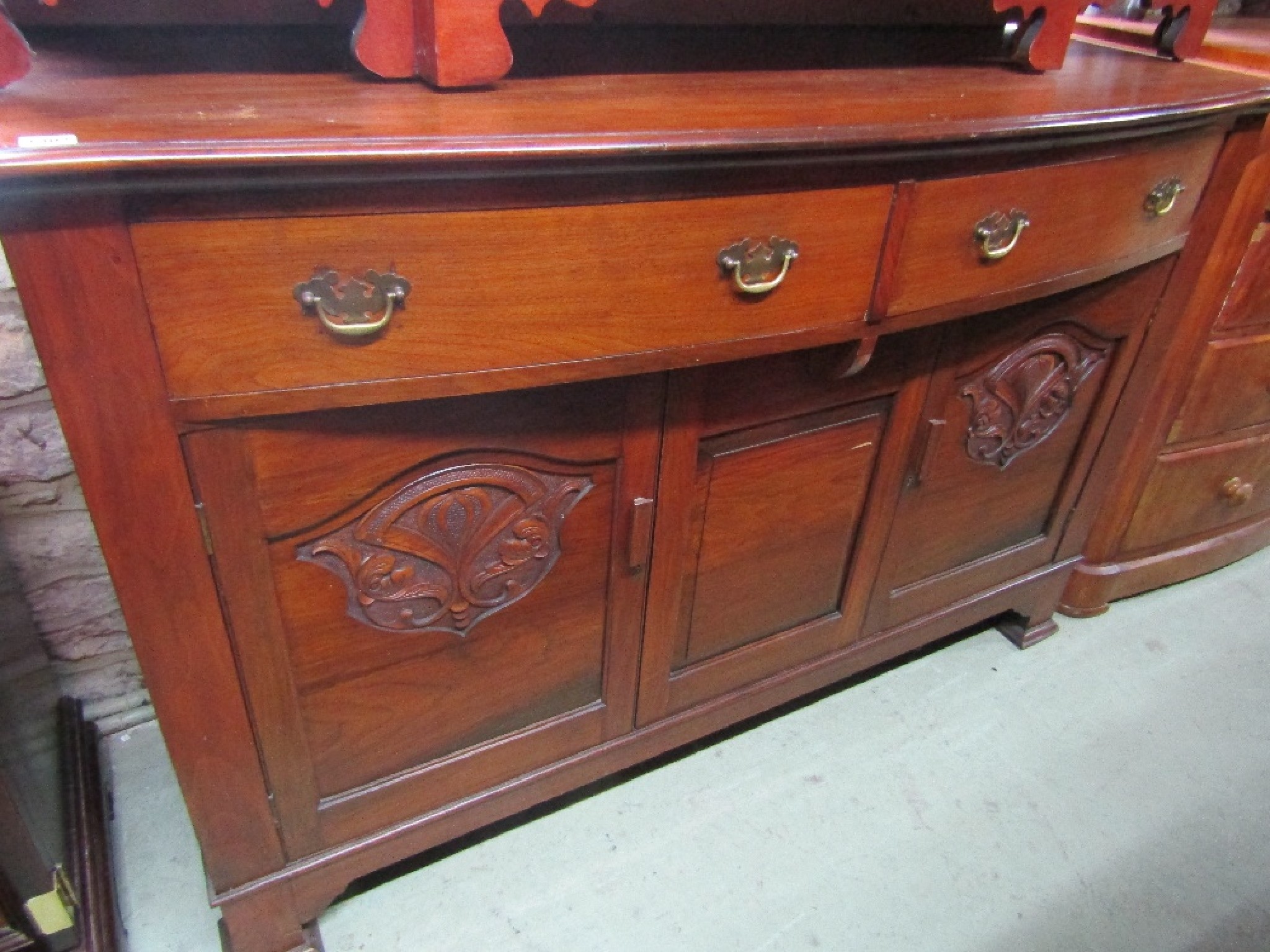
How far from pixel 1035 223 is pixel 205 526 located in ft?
2.70

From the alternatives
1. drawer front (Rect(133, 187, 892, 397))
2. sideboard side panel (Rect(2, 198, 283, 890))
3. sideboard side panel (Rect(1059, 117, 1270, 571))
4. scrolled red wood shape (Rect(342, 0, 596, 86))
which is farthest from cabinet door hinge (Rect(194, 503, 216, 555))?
sideboard side panel (Rect(1059, 117, 1270, 571))

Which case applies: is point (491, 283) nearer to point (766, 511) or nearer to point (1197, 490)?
point (766, 511)

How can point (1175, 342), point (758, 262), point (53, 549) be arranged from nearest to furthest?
point (758, 262) → point (53, 549) → point (1175, 342)

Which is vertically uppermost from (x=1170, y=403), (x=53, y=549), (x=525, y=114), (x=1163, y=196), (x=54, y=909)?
(x=525, y=114)

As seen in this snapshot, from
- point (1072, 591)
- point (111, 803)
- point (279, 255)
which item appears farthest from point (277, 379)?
point (1072, 591)

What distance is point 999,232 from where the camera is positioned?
856mm

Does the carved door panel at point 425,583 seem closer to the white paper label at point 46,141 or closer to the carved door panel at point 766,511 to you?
the carved door panel at point 766,511

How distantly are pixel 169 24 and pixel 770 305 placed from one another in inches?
23.9

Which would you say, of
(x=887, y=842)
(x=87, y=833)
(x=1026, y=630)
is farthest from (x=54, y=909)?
(x=1026, y=630)

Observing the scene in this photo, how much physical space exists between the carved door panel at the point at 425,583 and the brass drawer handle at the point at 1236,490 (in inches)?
45.9

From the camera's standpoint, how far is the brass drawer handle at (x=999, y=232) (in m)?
0.84

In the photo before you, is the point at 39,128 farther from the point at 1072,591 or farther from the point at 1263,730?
the point at 1263,730

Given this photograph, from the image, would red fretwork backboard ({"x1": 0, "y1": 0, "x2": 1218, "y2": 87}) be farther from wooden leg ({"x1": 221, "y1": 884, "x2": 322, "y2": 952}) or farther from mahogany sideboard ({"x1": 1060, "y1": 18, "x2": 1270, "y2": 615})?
mahogany sideboard ({"x1": 1060, "y1": 18, "x2": 1270, "y2": 615})

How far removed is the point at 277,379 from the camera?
0.63 meters
